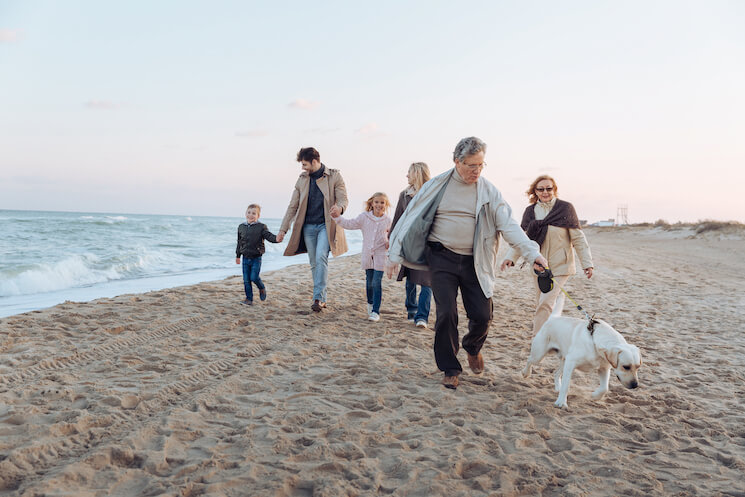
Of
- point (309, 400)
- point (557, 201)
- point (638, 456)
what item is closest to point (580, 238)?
point (557, 201)

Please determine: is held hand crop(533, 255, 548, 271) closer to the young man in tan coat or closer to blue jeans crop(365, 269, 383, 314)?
blue jeans crop(365, 269, 383, 314)

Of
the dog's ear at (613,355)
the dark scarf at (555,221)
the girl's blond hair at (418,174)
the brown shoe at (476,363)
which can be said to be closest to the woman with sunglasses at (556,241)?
the dark scarf at (555,221)

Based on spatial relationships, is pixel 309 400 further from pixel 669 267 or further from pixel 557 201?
pixel 669 267

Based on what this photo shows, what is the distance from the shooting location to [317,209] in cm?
715

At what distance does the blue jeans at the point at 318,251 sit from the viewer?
23.2 ft

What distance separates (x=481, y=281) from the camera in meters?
4.06

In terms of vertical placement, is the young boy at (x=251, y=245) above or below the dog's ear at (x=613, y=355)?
above

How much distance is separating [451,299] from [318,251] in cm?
324

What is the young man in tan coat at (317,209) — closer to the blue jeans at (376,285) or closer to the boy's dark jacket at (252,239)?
the blue jeans at (376,285)

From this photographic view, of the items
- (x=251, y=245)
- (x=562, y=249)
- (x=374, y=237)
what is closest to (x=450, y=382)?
(x=562, y=249)

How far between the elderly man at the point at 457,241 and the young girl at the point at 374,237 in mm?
2684

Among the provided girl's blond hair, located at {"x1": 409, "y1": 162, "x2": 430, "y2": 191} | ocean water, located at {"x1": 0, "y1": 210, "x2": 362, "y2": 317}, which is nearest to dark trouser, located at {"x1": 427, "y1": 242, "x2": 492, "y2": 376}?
girl's blond hair, located at {"x1": 409, "y1": 162, "x2": 430, "y2": 191}

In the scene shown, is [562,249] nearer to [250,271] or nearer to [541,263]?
[541,263]

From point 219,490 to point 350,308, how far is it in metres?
5.38
